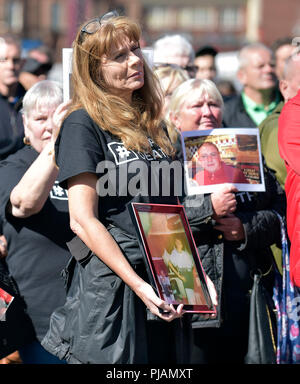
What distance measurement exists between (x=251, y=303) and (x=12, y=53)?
135 inches

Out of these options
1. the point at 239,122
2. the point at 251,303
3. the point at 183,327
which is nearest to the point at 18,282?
the point at 183,327

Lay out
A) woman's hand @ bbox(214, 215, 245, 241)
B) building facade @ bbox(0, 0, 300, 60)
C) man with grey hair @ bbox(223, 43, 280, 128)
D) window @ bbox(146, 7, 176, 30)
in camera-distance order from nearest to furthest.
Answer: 1. woman's hand @ bbox(214, 215, 245, 241)
2. man with grey hair @ bbox(223, 43, 280, 128)
3. building facade @ bbox(0, 0, 300, 60)
4. window @ bbox(146, 7, 176, 30)

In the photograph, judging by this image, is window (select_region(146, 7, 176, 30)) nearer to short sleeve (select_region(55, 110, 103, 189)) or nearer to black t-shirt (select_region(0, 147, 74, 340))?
black t-shirt (select_region(0, 147, 74, 340))

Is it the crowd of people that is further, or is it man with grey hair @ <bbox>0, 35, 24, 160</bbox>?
man with grey hair @ <bbox>0, 35, 24, 160</bbox>

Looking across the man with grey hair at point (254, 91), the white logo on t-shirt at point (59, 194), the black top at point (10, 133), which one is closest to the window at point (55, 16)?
the man with grey hair at point (254, 91)

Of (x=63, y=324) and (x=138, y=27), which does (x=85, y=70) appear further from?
(x=63, y=324)

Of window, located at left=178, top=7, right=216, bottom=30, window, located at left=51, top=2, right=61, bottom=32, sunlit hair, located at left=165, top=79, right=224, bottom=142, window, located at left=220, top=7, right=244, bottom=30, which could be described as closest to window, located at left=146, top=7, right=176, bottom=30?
window, located at left=178, top=7, right=216, bottom=30

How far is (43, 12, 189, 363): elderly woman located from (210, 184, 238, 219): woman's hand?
0.61m

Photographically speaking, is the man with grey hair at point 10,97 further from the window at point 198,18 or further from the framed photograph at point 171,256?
the window at point 198,18

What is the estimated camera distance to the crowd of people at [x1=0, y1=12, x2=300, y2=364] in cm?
296

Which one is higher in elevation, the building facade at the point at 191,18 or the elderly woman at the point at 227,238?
the elderly woman at the point at 227,238

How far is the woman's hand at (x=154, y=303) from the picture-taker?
279cm

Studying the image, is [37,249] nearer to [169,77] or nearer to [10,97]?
[169,77]

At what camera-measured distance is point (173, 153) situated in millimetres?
3307
